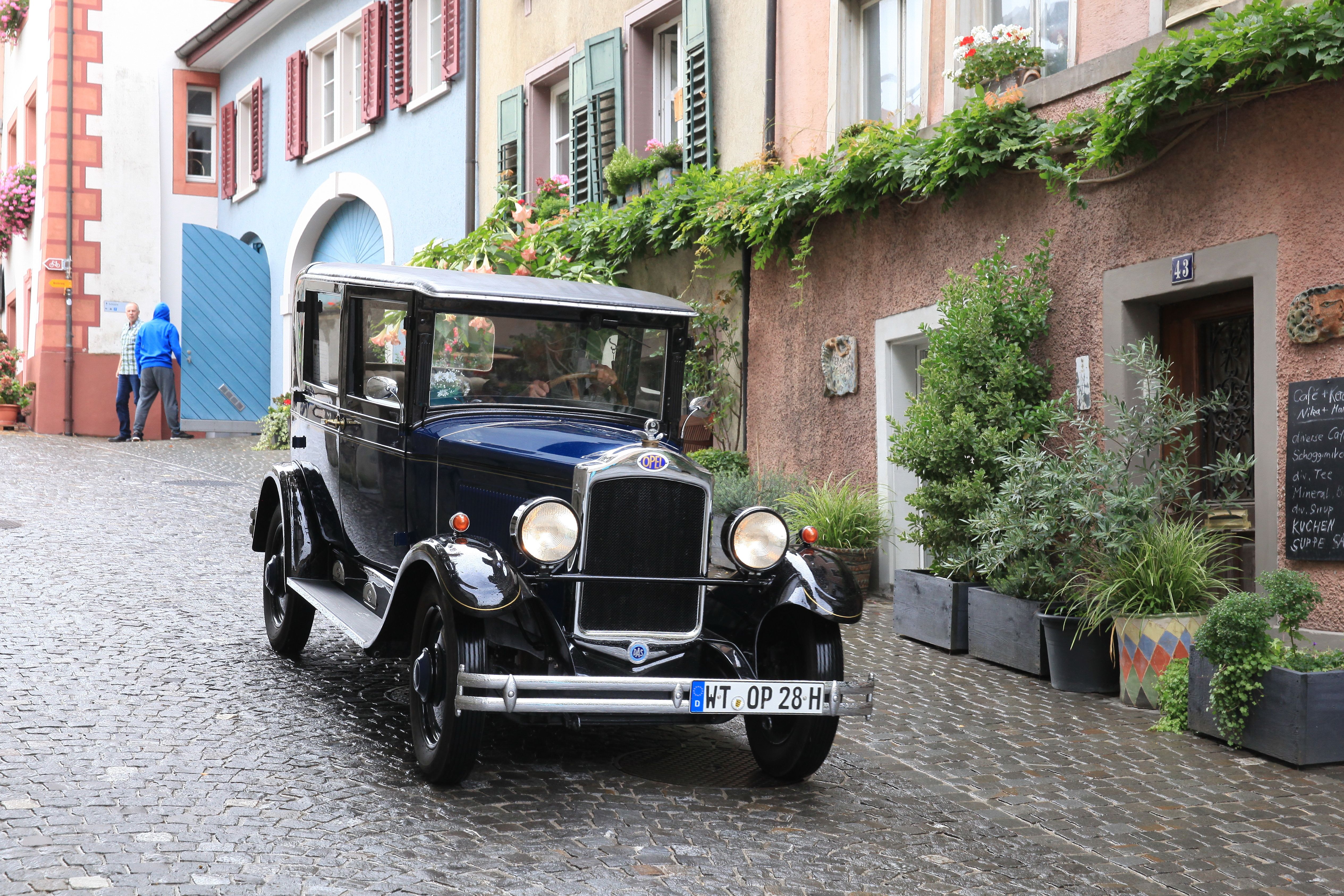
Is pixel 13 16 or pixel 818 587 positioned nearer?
pixel 818 587

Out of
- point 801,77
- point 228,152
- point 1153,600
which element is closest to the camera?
point 1153,600

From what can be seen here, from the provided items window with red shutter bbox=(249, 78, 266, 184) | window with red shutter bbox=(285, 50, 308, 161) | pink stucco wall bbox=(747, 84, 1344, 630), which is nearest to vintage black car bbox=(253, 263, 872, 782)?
pink stucco wall bbox=(747, 84, 1344, 630)

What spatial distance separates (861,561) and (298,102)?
47.4ft

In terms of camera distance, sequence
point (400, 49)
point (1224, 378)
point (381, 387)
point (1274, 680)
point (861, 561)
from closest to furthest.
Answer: point (1274, 680) < point (381, 387) < point (1224, 378) < point (861, 561) < point (400, 49)

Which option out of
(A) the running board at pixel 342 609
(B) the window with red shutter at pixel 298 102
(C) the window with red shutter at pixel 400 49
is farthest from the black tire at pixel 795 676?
(B) the window with red shutter at pixel 298 102

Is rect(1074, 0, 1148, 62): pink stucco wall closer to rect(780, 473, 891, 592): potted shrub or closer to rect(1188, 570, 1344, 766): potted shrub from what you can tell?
rect(780, 473, 891, 592): potted shrub

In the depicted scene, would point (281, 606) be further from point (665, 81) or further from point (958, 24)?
point (665, 81)

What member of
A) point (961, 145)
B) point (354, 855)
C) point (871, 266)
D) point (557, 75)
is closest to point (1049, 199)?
point (961, 145)

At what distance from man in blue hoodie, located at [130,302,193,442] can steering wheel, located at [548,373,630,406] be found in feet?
49.2

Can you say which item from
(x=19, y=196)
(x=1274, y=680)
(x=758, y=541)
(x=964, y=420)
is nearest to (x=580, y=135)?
(x=964, y=420)

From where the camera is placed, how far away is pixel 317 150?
20719mm

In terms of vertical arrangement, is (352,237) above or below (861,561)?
above

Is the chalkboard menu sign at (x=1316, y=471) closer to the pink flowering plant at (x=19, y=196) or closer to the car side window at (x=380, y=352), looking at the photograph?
the car side window at (x=380, y=352)

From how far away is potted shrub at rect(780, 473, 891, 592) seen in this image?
31.7 ft
